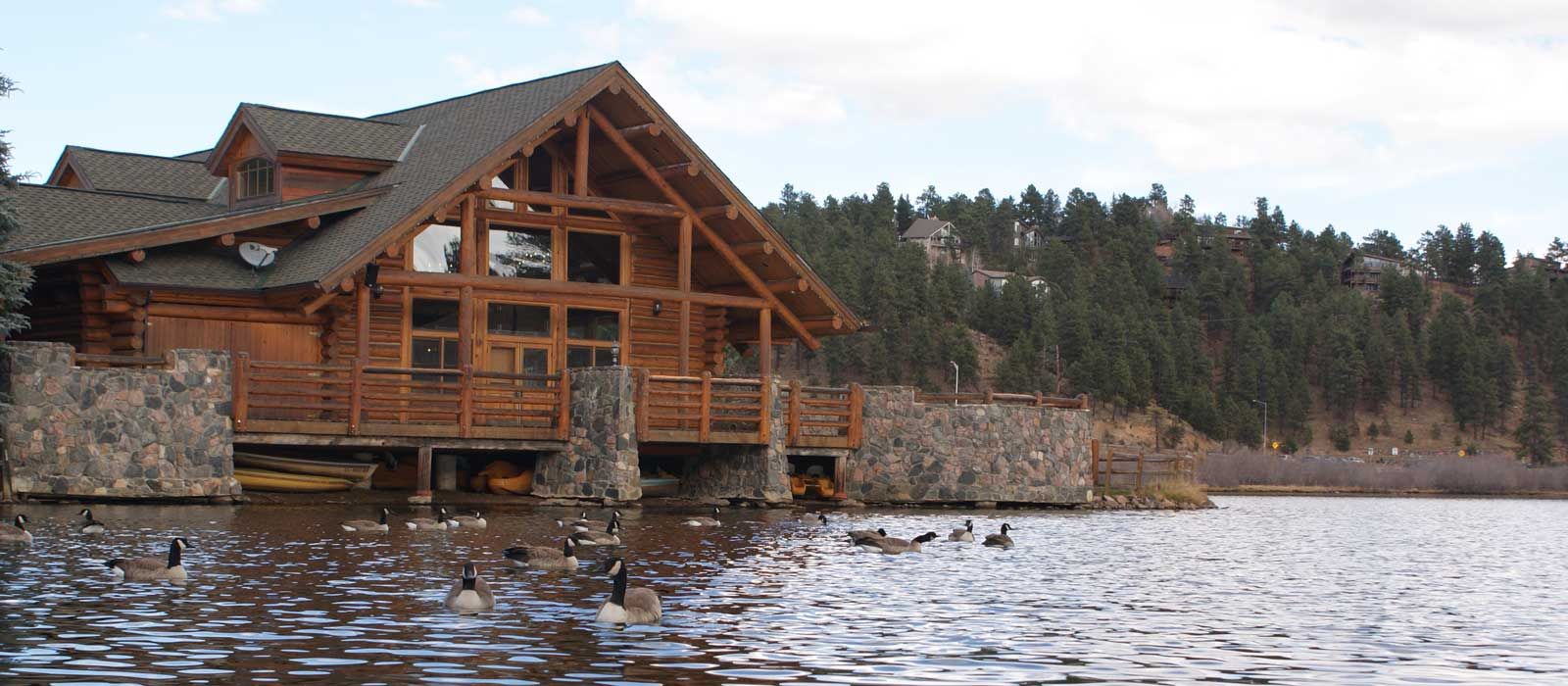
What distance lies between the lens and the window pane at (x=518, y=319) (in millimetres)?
34938

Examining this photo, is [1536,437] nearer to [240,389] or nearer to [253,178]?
[253,178]

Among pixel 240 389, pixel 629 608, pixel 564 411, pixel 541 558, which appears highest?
pixel 240 389

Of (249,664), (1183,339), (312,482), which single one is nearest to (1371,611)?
(249,664)

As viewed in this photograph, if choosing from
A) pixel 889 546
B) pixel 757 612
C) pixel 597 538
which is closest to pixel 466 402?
pixel 597 538

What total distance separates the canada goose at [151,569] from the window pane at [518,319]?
1762 centimetres

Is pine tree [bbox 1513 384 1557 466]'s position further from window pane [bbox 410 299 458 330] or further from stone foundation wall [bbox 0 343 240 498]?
stone foundation wall [bbox 0 343 240 498]

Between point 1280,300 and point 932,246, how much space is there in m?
40.5

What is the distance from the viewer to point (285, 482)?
30.8 meters

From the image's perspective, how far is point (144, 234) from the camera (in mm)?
31094

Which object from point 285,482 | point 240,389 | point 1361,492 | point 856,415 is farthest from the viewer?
point 1361,492

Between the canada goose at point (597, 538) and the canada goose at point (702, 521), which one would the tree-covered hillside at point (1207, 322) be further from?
the canada goose at point (597, 538)

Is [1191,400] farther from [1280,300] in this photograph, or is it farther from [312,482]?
[312,482]

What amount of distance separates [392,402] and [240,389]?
2.79 meters

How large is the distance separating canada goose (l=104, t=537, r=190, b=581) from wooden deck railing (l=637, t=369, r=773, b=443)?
50.5ft
